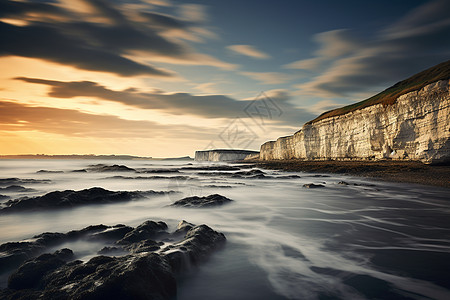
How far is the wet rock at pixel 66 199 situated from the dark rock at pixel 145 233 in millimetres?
5677

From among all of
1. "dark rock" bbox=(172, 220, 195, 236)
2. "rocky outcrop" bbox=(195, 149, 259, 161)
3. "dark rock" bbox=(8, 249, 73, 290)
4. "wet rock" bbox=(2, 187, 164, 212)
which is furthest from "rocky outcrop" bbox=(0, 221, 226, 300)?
"rocky outcrop" bbox=(195, 149, 259, 161)

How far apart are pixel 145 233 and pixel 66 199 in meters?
6.27

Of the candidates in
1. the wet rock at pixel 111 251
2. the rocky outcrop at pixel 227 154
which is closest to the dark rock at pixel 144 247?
the wet rock at pixel 111 251

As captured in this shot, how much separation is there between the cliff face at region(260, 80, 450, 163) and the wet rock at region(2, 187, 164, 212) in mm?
27999

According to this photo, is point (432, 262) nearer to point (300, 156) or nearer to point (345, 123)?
point (345, 123)

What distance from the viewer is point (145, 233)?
511 centimetres

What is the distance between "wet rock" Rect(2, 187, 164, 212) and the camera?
342 inches

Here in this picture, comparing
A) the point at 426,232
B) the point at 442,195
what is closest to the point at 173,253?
the point at 426,232

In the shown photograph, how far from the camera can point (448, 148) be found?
22.0 meters

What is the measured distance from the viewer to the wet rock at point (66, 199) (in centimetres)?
868

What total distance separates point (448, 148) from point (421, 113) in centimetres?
552

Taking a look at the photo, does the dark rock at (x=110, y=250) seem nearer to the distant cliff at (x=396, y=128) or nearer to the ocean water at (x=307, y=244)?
the ocean water at (x=307, y=244)

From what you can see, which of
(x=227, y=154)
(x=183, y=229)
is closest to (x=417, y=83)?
(x=183, y=229)

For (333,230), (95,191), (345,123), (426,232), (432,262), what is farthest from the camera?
(345,123)
